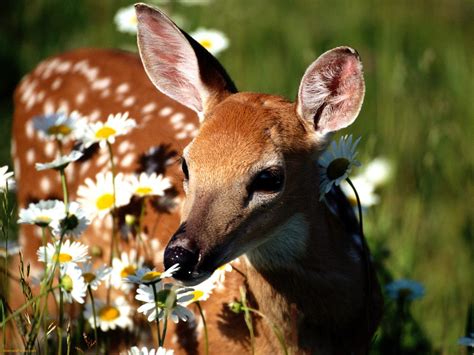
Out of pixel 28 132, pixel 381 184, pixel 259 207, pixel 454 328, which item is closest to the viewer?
pixel 259 207

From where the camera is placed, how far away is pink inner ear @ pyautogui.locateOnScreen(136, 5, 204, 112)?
3496 mm

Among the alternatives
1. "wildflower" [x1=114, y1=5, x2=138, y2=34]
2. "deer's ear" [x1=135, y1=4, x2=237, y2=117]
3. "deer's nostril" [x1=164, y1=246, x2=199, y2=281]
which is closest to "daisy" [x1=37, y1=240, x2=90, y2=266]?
→ "deer's nostril" [x1=164, y1=246, x2=199, y2=281]

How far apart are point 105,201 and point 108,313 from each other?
0.39 m

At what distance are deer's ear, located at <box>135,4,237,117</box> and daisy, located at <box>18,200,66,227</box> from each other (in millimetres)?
601

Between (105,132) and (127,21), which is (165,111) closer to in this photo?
(105,132)

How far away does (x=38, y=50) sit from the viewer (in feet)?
20.5

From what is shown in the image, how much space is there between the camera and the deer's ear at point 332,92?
10.8 ft

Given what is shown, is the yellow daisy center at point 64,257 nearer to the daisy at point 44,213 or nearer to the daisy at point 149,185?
the daisy at point 44,213

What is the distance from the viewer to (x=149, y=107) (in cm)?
437

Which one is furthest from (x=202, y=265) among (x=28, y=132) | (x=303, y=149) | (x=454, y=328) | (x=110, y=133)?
(x=28, y=132)

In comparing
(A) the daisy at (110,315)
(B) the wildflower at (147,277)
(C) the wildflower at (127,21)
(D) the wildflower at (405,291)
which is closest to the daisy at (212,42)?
(C) the wildflower at (127,21)

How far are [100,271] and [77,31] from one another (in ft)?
12.0

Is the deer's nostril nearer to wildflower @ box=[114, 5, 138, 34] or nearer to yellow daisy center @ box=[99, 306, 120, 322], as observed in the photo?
yellow daisy center @ box=[99, 306, 120, 322]

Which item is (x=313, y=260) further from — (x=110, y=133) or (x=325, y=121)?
(x=110, y=133)
